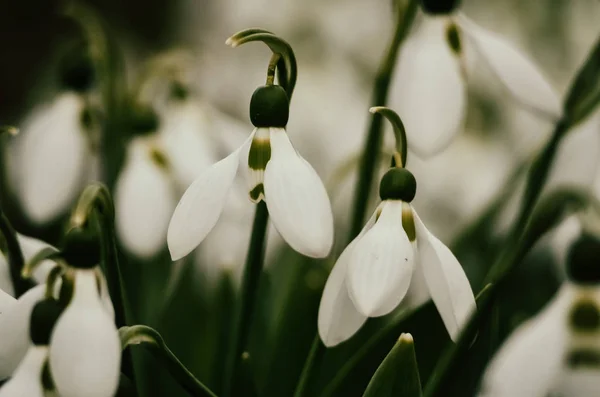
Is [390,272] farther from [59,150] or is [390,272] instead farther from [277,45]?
[59,150]

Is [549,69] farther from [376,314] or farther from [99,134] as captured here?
[376,314]

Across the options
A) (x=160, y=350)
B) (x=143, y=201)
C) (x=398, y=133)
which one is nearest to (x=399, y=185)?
(x=398, y=133)

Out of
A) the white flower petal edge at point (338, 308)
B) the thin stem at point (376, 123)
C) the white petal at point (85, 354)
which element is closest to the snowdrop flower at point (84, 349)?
the white petal at point (85, 354)

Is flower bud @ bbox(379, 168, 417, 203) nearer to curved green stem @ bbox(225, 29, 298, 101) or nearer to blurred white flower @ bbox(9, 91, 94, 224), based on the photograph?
curved green stem @ bbox(225, 29, 298, 101)

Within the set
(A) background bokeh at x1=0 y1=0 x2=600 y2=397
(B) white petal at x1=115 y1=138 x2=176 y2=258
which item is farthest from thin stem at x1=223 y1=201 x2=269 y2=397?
(B) white petal at x1=115 y1=138 x2=176 y2=258

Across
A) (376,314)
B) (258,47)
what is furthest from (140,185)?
(258,47)
